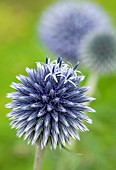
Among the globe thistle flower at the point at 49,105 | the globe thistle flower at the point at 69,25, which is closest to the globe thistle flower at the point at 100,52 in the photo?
the globe thistle flower at the point at 69,25

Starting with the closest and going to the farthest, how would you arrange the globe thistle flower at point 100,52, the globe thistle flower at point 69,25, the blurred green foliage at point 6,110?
1. the blurred green foliage at point 6,110
2. the globe thistle flower at point 100,52
3. the globe thistle flower at point 69,25

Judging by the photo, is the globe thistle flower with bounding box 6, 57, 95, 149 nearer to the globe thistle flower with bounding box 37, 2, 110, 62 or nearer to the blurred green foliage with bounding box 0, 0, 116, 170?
the blurred green foliage with bounding box 0, 0, 116, 170

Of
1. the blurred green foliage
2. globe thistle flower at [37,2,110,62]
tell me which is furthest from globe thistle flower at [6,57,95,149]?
globe thistle flower at [37,2,110,62]

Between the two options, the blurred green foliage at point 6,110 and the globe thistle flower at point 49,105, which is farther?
the blurred green foliage at point 6,110

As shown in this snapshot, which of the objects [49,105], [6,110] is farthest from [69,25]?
[49,105]

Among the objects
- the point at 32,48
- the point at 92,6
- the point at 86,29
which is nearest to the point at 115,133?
the point at 86,29

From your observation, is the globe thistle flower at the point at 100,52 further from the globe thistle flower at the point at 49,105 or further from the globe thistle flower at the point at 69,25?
the globe thistle flower at the point at 49,105
